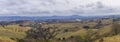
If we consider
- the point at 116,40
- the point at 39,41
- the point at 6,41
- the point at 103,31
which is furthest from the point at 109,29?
the point at 39,41

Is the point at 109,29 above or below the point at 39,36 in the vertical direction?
below

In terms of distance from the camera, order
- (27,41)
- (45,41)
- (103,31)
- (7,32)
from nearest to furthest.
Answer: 1. (45,41)
2. (27,41)
3. (103,31)
4. (7,32)

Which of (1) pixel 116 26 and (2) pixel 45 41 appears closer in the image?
(2) pixel 45 41

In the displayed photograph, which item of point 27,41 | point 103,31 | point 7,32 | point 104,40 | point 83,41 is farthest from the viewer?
point 7,32

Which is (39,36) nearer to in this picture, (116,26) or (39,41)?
(39,41)

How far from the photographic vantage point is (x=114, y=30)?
141 metres

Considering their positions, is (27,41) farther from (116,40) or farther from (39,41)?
(116,40)

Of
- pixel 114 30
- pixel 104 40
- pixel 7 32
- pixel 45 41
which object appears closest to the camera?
pixel 45 41

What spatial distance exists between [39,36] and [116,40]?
85.7 feet

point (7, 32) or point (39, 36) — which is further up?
point (39, 36)

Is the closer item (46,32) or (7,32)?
(46,32)

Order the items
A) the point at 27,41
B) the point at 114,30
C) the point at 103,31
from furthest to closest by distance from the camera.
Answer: the point at 103,31
the point at 114,30
the point at 27,41

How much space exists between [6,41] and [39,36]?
1802cm

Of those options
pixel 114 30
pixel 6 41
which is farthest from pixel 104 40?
pixel 114 30
